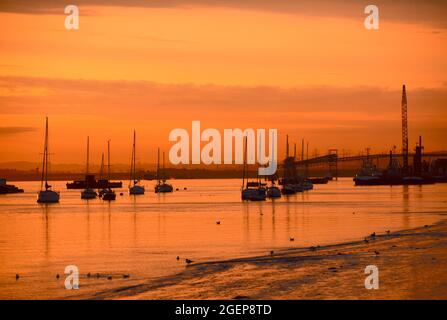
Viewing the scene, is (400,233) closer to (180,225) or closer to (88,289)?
(180,225)

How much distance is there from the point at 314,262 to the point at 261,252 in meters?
7.18

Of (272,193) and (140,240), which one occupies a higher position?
(272,193)

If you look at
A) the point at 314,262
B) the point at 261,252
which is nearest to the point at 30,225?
the point at 261,252

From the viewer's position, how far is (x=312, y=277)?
3291 centimetres

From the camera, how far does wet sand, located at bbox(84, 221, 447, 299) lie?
29422 mm

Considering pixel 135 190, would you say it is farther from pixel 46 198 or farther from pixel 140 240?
pixel 140 240

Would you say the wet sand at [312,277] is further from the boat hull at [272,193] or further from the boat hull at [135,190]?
the boat hull at [135,190]

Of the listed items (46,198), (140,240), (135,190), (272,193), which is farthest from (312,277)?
(135,190)

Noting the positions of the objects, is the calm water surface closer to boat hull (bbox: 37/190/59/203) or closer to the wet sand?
the wet sand

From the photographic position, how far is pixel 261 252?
44906 millimetres

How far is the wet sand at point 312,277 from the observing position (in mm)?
29422

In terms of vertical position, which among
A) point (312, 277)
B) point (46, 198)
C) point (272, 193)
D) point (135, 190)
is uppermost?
point (135, 190)
